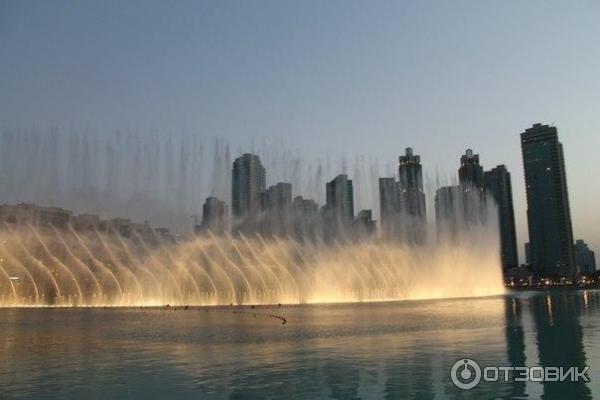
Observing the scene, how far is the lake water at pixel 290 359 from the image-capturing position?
554 inches

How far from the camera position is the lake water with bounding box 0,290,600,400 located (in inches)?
Result: 554

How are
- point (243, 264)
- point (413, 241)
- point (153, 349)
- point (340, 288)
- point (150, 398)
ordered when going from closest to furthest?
point (150, 398), point (153, 349), point (243, 264), point (340, 288), point (413, 241)

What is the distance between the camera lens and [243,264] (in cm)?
6128

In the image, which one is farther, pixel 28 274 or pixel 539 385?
pixel 28 274

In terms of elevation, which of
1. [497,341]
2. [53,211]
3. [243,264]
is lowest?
[497,341]

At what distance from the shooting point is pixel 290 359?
63.3ft

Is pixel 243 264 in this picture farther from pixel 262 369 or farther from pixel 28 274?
pixel 262 369

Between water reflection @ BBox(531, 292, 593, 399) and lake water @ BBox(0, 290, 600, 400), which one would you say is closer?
water reflection @ BBox(531, 292, 593, 399)

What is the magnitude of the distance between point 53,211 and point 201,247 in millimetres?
33005

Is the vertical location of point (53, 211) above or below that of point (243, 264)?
above

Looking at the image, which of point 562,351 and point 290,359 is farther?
point 562,351

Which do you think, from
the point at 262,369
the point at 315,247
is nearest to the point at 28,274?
the point at 315,247

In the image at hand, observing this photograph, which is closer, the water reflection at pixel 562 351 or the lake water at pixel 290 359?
the water reflection at pixel 562 351

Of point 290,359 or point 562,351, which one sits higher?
point 290,359
